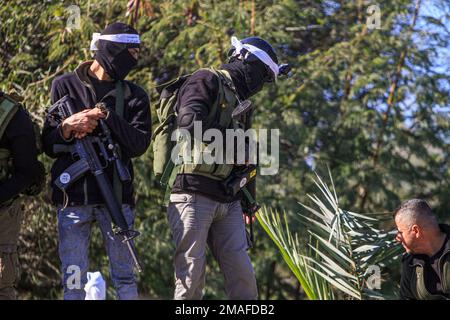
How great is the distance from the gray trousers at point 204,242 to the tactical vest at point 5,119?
0.86m

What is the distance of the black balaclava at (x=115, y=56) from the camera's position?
4.71 m

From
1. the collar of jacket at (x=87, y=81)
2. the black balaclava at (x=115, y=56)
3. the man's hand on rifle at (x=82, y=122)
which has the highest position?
the black balaclava at (x=115, y=56)

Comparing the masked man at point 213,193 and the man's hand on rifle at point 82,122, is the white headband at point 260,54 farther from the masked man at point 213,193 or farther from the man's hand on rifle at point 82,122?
the man's hand on rifle at point 82,122

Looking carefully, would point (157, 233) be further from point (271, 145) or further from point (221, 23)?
point (221, 23)

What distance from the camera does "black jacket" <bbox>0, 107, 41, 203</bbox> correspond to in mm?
4527

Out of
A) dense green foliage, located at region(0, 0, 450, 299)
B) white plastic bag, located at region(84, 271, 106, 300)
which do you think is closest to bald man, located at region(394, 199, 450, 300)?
white plastic bag, located at region(84, 271, 106, 300)

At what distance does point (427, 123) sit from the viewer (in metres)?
9.06

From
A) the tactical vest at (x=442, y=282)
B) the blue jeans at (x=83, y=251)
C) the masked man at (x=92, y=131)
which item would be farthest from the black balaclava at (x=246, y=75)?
the tactical vest at (x=442, y=282)

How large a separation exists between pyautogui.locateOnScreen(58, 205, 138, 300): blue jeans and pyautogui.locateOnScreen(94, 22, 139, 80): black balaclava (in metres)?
A: 0.72

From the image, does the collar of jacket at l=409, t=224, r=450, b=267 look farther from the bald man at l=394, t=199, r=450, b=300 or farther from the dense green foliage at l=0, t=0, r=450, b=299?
the dense green foliage at l=0, t=0, r=450, b=299

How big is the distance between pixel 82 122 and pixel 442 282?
6.35 feet

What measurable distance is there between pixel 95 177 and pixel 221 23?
410cm

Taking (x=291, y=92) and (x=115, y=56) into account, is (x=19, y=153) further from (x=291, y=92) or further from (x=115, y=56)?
(x=291, y=92)
